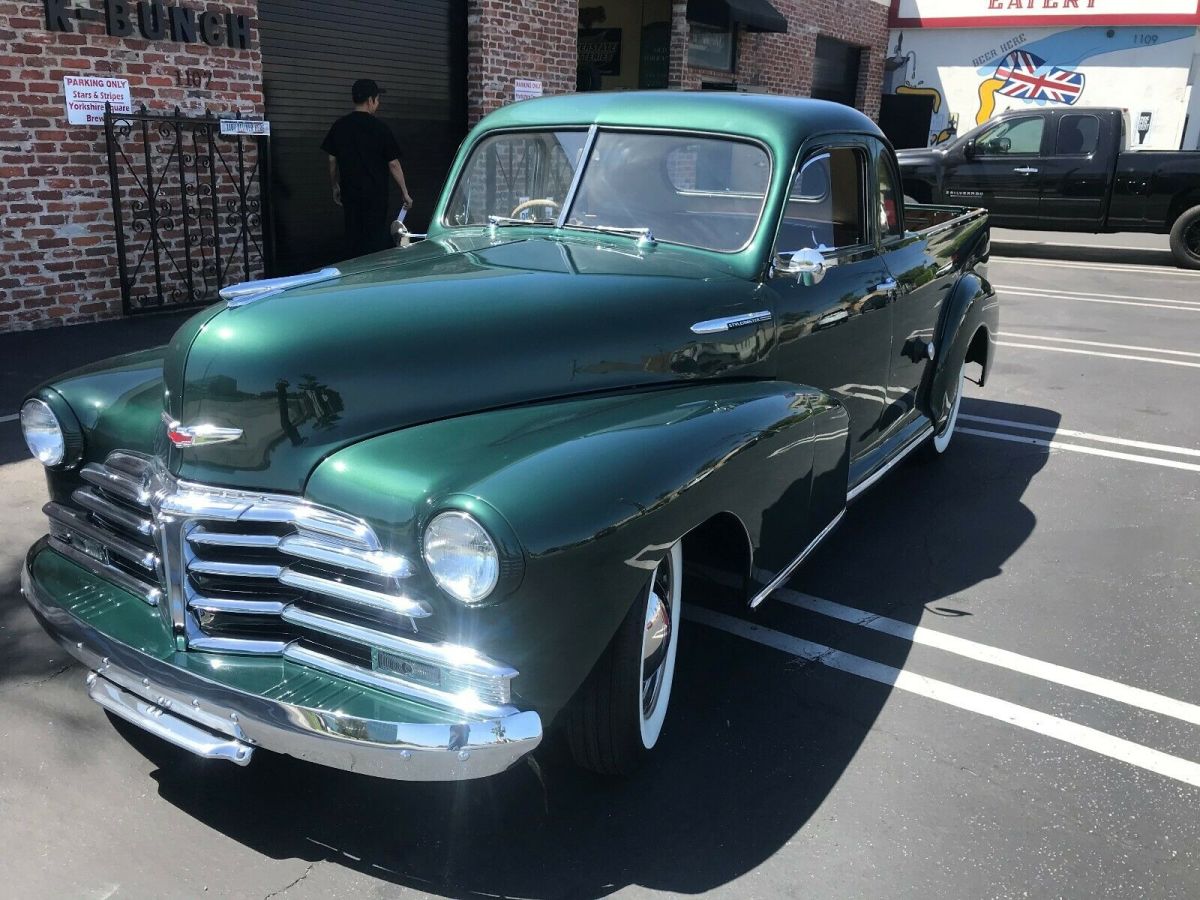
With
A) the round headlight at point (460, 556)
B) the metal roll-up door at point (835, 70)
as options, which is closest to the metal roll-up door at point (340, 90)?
the round headlight at point (460, 556)

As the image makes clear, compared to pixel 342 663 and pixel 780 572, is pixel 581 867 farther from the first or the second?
pixel 780 572

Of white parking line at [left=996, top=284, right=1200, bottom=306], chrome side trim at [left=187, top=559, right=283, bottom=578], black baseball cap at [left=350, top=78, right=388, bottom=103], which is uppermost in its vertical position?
black baseball cap at [left=350, top=78, right=388, bottom=103]

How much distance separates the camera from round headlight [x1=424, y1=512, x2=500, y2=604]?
2111 mm

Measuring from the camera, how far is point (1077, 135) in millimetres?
14008

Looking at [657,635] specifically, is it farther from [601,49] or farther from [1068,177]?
[601,49]

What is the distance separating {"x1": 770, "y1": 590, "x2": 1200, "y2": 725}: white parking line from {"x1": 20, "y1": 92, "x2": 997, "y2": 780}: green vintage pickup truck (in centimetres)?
48

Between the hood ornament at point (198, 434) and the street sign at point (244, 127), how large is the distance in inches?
246

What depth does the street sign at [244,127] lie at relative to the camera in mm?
7930

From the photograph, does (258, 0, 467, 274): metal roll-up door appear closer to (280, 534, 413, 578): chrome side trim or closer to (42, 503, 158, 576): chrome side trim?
(42, 503, 158, 576): chrome side trim

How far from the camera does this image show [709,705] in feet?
10.3

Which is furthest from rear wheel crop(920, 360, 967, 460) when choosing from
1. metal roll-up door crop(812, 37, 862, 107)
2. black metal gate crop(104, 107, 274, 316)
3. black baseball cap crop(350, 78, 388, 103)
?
metal roll-up door crop(812, 37, 862, 107)

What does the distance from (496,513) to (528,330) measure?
0.87 m

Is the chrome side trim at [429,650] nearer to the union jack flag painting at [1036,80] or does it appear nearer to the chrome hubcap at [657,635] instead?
the chrome hubcap at [657,635]

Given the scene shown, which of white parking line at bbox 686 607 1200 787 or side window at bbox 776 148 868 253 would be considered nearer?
white parking line at bbox 686 607 1200 787
